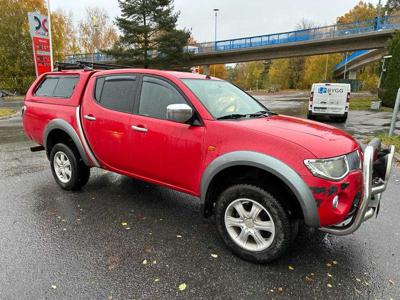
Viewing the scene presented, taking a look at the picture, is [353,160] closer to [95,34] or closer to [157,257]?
[157,257]

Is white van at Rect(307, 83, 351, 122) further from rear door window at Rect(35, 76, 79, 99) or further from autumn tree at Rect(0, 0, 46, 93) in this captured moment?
autumn tree at Rect(0, 0, 46, 93)

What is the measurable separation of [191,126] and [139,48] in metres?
33.4

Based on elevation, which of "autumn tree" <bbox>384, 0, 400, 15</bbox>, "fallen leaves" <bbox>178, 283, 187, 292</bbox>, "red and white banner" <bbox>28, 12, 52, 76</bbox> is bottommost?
"fallen leaves" <bbox>178, 283, 187, 292</bbox>

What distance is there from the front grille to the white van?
498 inches

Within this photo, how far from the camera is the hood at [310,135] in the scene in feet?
8.28

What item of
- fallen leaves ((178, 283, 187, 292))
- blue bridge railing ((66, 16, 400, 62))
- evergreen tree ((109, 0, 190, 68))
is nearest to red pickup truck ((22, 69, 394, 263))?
fallen leaves ((178, 283, 187, 292))

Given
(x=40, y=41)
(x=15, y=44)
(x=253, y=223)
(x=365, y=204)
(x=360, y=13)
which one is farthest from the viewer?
(x=360, y=13)

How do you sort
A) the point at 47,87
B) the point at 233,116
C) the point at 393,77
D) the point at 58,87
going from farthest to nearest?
the point at 393,77, the point at 47,87, the point at 58,87, the point at 233,116

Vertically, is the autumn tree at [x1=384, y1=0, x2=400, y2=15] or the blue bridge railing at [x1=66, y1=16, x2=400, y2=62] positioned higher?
the autumn tree at [x1=384, y1=0, x2=400, y2=15]

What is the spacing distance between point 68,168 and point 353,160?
12.9 ft

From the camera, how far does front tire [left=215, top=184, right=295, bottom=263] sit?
8.68ft

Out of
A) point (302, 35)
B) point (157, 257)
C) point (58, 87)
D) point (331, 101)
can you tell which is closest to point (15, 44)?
point (302, 35)

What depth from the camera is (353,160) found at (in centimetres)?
270

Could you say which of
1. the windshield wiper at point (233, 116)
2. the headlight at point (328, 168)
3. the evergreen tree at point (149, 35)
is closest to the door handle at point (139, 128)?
the windshield wiper at point (233, 116)
